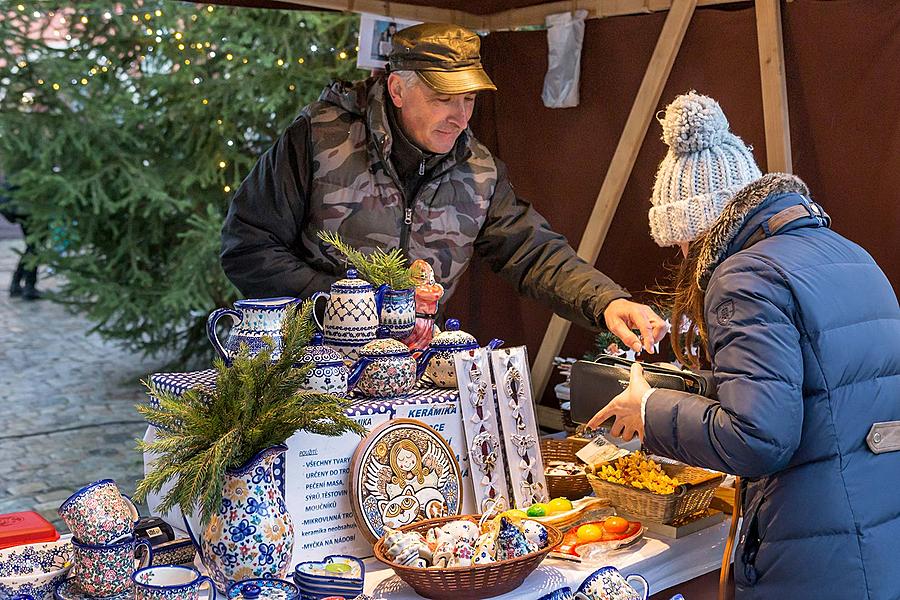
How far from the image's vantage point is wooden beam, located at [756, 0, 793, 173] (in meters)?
2.91

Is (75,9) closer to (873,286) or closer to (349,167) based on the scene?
(349,167)

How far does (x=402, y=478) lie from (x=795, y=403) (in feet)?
2.52

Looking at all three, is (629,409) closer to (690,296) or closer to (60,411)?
(690,296)

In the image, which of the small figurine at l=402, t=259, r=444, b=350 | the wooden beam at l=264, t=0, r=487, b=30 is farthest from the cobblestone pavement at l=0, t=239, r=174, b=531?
the small figurine at l=402, t=259, r=444, b=350

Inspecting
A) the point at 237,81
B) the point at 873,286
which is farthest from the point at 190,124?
the point at 873,286

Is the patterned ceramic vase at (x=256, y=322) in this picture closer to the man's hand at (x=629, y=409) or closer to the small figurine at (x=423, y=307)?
the small figurine at (x=423, y=307)

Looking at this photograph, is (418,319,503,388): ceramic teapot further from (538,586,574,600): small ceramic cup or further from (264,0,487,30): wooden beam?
(264,0,487,30): wooden beam

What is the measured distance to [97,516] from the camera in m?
1.63

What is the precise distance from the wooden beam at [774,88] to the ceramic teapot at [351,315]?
1481 millimetres

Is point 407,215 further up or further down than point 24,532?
further up

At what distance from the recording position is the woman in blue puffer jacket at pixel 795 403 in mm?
1669

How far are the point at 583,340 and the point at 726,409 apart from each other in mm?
2259

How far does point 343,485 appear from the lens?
1930mm

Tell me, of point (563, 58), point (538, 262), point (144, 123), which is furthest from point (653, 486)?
point (144, 123)
